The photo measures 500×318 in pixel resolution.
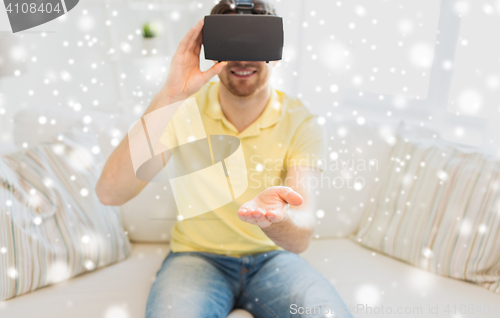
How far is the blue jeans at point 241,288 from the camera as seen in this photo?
0.80 metres

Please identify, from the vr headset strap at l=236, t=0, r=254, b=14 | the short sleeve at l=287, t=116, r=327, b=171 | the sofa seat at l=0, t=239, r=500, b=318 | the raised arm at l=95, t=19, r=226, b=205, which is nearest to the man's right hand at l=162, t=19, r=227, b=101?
the raised arm at l=95, t=19, r=226, b=205

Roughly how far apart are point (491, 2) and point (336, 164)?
759 mm

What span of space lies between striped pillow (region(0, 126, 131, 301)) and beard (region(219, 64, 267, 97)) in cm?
47

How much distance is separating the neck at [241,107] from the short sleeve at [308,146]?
14cm

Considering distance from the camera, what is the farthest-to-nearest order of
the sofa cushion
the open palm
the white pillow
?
the white pillow
the sofa cushion
the open palm

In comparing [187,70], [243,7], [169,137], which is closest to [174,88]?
[187,70]

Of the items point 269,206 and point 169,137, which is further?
point 169,137

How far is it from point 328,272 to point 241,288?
0.94 feet

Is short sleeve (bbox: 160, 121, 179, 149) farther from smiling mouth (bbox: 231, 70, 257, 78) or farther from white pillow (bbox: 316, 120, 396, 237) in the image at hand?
white pillow (bbox: 316, 120, 396, 237)

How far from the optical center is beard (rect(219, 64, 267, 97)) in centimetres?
96

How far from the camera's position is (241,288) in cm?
94

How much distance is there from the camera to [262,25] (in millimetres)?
735

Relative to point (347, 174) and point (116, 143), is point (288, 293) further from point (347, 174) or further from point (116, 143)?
point (116, 143)

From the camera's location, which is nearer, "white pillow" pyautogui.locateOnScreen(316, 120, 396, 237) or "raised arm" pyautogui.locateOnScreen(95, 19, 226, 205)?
"raised arm" pyautogui.locateOnScreen(95, 19, 226, 205)
